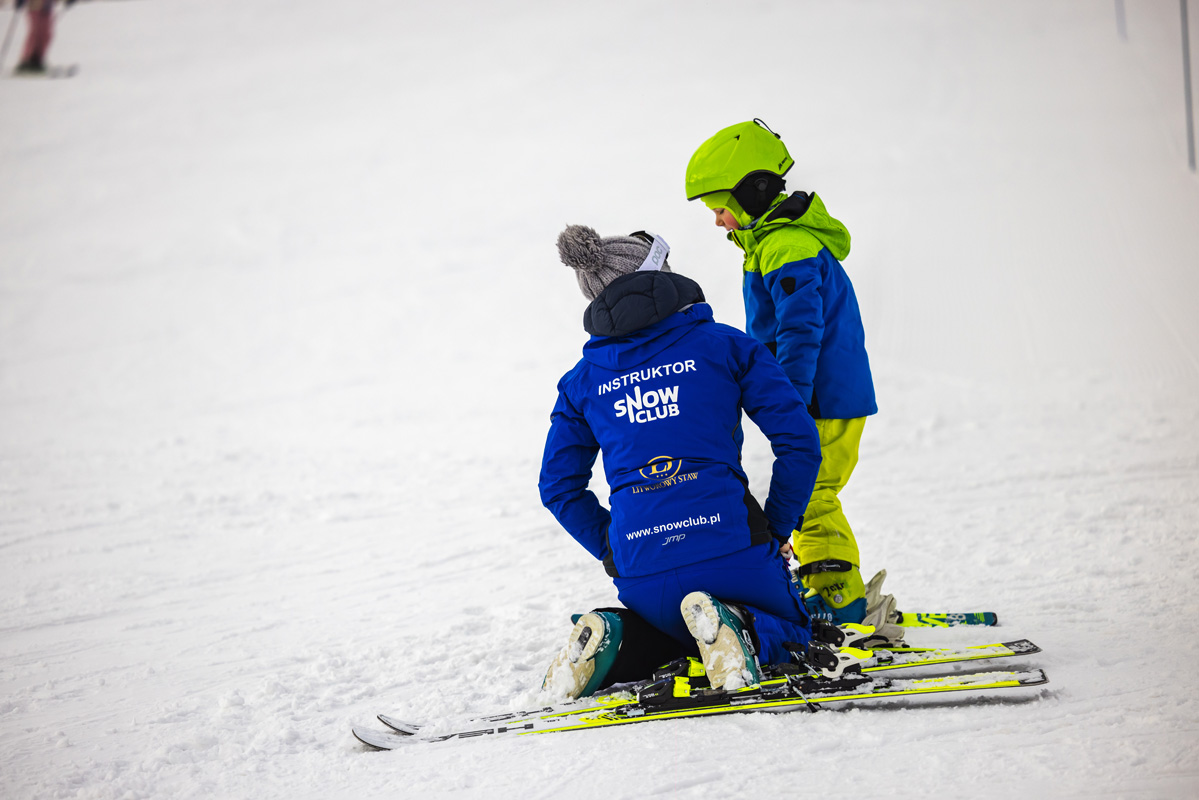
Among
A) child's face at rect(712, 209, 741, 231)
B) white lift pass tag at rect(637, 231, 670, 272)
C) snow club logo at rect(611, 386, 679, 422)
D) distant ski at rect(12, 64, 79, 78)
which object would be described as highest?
distant ski at rect(12, 64, 79, 78)

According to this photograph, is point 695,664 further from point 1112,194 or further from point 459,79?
point 459,79

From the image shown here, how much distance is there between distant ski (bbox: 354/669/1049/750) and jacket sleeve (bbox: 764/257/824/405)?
3.11 feet

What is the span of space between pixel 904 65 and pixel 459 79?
10617 millimetres

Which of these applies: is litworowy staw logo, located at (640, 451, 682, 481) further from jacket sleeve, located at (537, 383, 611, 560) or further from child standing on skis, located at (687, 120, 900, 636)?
child standing on skis, located at (687, 120, 900, 636)

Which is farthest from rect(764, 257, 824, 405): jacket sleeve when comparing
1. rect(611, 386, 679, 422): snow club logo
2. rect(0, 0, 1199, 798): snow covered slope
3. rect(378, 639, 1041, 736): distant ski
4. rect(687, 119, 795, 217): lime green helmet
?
rect(0, 0, 1199, 798): snow covered slope

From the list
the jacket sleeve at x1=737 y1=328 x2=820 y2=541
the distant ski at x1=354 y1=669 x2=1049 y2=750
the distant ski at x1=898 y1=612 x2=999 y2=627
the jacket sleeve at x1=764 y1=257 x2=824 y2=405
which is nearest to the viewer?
the distant ski at x1=354 y1=669 x2=1049 y2=750

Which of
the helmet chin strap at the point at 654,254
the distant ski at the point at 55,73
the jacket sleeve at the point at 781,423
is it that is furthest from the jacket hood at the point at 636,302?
the distant ski at the point at 55,73

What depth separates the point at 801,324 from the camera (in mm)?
2836

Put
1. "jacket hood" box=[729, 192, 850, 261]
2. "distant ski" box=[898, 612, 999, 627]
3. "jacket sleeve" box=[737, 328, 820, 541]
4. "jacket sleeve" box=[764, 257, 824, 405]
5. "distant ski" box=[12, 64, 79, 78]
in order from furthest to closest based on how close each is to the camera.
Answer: "distant ski" box=[12, 64, 79, 78] → "distant ski" box=[898, 612, 999, 627] → "jacket hood" box=[729, 192, 850, 261] → "jacket sleeve" box=[764, 257, 824, 405] → "jacket sleeve" box=[737, 328, 820, 541]

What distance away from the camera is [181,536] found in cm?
528

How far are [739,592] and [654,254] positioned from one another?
1089 millimetres

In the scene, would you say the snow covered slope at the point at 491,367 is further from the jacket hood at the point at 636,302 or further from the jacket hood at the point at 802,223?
the jacket hood at the point at 802,223

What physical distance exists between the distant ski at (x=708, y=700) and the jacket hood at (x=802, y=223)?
1406 mm

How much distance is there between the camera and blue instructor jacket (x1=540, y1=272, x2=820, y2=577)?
8.19 ft
